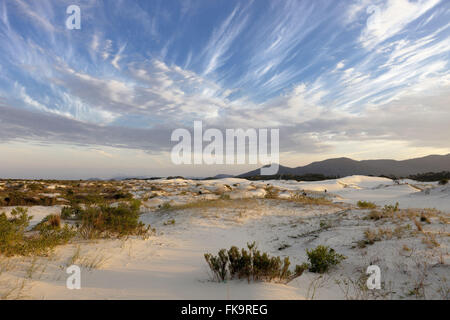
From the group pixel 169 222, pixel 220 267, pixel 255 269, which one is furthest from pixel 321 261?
pixel 169 222

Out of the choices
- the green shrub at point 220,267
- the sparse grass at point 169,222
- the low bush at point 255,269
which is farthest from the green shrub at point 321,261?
the sparse grass at point 169,222

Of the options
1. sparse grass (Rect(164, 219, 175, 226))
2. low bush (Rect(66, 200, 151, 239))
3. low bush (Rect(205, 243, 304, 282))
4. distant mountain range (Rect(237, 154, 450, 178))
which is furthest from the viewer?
distant mountain range (Rect(237, 154, 450, 178))

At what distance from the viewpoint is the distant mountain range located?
95419 millimetres

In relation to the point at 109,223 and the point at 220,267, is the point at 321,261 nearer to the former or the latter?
the point at 220,267

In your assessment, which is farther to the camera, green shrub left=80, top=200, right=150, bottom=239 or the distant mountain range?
the distant mountain range

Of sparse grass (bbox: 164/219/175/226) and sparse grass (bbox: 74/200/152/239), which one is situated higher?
sparse grass (bbox: 74/200/152/239)

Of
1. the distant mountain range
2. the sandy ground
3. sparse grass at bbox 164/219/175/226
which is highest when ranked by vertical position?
the distant mountain range

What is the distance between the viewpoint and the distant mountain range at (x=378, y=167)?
9542 centimetres

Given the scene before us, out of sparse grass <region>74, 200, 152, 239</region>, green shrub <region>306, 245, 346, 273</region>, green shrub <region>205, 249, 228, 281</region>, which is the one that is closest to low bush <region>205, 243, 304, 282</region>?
green shrub <region>205, 249, 228, 281</region>

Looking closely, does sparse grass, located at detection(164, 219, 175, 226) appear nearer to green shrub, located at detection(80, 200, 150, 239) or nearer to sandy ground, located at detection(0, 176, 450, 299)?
sandy ground, located at detection(0, 176, 450, 299)

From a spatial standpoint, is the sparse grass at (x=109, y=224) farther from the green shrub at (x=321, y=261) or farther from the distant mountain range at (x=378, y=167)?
the distant mountain range at (x=378, y=167)

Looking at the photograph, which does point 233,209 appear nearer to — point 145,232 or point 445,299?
point 145,232

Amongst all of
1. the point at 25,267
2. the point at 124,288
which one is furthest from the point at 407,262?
the point at 25,267

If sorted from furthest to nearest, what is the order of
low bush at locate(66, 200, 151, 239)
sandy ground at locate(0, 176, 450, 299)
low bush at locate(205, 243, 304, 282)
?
low bush at locate(66, 200, 151, 239) → low bush at locate(205, 243, 304, 282) → sandy ground at locate(0, 176, 450, 299)
